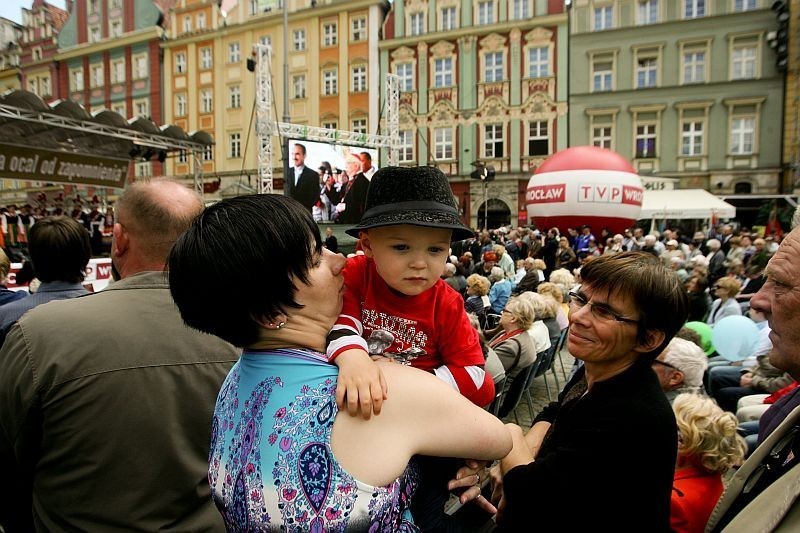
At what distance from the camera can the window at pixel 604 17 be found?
2445 centimetres

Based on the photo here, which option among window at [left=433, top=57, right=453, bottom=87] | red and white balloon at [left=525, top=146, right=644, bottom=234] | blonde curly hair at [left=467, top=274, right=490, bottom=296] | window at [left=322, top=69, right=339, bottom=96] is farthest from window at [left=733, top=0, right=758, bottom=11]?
blonde curly hair at [left=467, top=274, right=490, bottom=296]

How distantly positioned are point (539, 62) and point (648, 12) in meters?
5.35

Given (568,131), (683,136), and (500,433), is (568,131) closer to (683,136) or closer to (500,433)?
(683,136)

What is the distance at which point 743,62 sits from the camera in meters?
22.9

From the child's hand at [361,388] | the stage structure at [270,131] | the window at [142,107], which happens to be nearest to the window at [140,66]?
the window at [142,107]

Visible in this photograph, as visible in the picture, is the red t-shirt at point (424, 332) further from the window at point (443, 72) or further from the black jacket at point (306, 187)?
the window at point (443, 72)

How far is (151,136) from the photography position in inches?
574

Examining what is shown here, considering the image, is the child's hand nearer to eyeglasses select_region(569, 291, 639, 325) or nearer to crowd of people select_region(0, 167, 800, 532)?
crowd of people select_region(0, 167, 800, 532)

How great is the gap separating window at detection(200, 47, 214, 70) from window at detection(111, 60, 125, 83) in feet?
20.3

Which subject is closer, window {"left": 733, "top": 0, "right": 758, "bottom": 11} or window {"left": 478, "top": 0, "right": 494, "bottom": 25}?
window {"left": 733, "top": 0, "right": 758, "bottom": 11}

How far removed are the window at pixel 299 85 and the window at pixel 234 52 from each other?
409 centimetres

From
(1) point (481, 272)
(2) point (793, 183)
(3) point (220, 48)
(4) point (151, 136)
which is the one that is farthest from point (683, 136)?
(3) point (220, 48)

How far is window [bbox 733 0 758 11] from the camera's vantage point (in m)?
22.5

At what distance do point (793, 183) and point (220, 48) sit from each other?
30.9 metres
